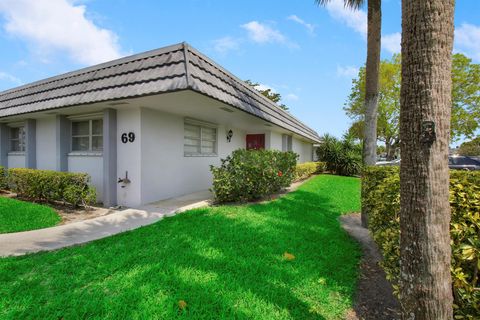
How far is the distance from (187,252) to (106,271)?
1098mm

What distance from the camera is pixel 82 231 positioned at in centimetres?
534

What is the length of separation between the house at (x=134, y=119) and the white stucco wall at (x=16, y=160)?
0.66 metres

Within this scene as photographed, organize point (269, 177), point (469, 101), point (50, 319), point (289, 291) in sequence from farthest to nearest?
point (469, 101) < point (269, 177) < point (289, 291) < point (50, 319)

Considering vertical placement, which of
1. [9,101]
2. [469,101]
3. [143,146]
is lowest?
[143,146]

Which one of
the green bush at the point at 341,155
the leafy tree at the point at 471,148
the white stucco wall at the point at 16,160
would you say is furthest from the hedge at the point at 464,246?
the leafy tree at the point at 471,148

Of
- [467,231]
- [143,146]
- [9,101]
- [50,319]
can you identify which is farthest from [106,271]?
[9,101]

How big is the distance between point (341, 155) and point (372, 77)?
14.0 m

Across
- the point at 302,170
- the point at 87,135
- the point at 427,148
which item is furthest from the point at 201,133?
the point at 427,148

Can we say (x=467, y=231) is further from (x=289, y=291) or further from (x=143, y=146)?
(x=143, y=146)

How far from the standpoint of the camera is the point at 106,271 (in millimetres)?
3342

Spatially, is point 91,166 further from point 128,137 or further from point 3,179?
point 3,179

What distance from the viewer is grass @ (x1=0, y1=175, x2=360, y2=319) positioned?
2627 mm

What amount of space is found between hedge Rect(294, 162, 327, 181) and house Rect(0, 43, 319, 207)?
557 cm

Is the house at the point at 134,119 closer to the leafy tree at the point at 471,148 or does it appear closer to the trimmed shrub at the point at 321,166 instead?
the trimmed shrub at the point at 321,166
